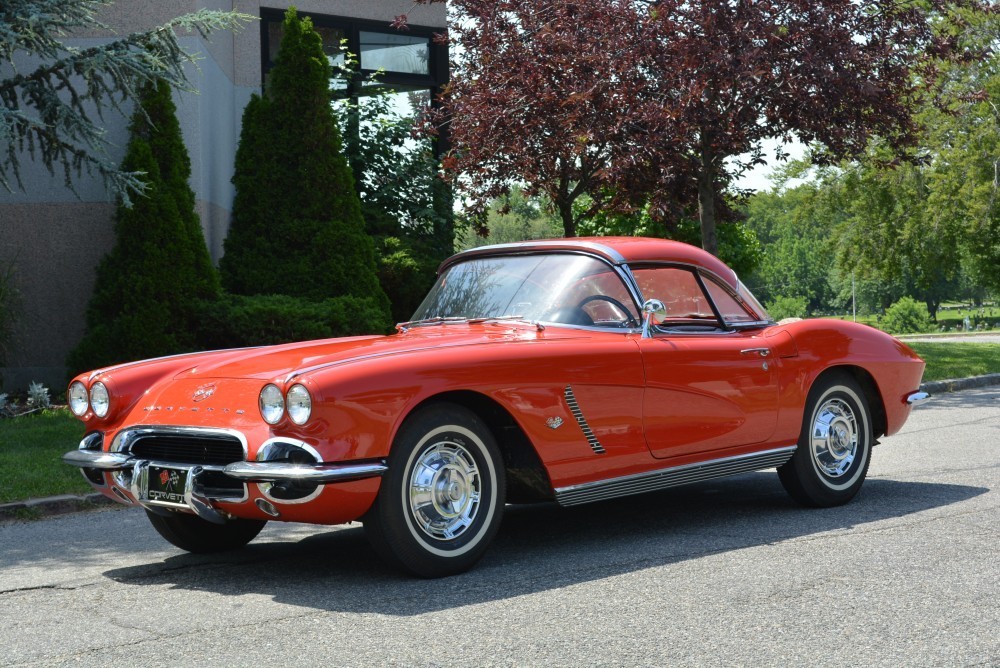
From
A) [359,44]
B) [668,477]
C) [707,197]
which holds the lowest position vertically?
[668,477]

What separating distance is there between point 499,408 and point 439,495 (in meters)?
0.52

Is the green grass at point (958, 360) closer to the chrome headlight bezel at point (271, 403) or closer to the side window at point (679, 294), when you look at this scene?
the side window at point (679, 294)

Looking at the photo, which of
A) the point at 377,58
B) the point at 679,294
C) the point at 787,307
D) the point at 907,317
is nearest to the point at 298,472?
the point at 679,294

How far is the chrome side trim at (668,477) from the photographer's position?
5335 millimetres

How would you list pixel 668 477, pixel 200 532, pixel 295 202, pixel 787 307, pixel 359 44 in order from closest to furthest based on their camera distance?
pixel 200 532 → pixel 668 477 → pixel 295 202 → pixel 359 44 → pixel 787 307

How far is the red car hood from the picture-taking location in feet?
16.1

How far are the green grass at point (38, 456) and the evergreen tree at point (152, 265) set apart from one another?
1.06 metres

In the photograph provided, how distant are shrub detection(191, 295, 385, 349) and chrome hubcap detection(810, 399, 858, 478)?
6836 millimetres

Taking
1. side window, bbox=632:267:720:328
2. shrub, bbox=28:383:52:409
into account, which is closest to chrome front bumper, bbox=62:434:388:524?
side window, bbox=632:267:720:328

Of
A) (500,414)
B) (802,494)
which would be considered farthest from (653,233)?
(500,414)

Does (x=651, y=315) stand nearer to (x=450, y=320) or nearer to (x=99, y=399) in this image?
(x=450, y=320)

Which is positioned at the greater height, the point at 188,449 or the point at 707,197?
the point at 707,197

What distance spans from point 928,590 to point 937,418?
291 inches

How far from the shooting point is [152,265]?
12.2 metres
